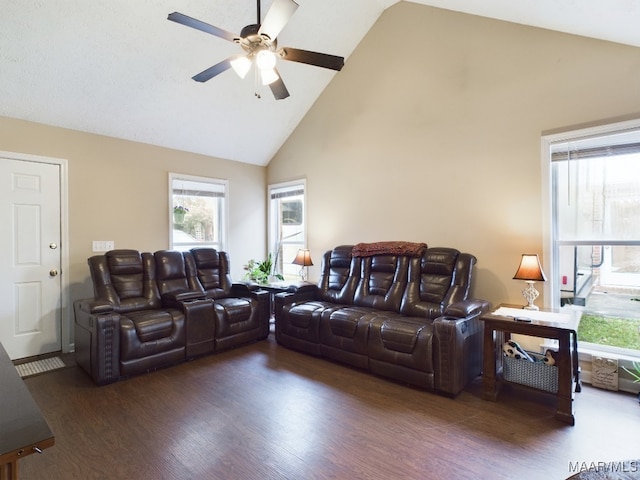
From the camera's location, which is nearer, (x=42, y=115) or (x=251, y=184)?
(x=42, y=115)

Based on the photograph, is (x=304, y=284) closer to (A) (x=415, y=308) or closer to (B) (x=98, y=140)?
(A) (x=415, y=308)

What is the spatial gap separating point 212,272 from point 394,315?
2473 mm

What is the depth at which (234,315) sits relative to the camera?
3.90 m

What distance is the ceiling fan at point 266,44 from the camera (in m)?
2.16

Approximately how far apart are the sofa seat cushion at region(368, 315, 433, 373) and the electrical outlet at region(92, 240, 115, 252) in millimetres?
3357

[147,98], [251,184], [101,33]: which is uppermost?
[101,33]

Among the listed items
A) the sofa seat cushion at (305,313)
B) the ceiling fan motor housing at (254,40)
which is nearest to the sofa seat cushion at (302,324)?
the sofa seat cushion at (305,313)

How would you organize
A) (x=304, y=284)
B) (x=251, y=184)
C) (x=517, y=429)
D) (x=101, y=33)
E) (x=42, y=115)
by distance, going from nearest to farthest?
1. (x=517, y=429)
2. (x=101, y=33)
3. (x=42, y=115)
4. (x=304, y=284)
5. (x=251, y=184)

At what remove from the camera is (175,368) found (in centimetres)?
338

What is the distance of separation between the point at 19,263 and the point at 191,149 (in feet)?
8.03

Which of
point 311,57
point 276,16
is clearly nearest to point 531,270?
point 311,57

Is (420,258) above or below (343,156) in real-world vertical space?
below

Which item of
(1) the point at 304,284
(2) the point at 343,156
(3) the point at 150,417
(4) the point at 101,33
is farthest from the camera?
(2) the point at 343,156

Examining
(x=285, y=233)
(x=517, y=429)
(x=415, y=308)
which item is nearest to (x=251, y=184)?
(x=285, y=233)
